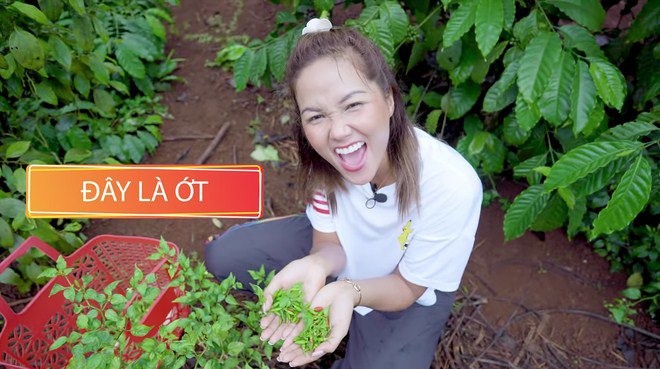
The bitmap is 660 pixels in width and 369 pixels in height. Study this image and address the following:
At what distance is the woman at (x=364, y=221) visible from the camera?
4.35 ft

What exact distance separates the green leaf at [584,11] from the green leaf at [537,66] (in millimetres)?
194

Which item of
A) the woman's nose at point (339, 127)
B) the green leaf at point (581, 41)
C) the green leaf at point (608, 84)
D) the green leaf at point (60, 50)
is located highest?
the green leaf at point (60, 50)

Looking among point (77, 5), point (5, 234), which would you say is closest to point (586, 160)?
point (77, 5)

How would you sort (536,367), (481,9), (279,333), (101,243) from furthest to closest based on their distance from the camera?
(536,367) < (101,243) < (481,9) < (279,333)

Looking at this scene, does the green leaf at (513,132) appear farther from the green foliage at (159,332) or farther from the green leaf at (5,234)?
the green leaf at (5,234)

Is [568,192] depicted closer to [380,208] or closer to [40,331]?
[380,208]

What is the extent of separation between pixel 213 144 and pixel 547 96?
1.64 m

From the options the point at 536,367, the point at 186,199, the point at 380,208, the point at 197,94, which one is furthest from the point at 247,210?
the point at 197,94

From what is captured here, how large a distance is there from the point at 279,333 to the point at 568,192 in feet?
3.48

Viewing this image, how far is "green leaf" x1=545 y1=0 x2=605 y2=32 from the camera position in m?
1.71

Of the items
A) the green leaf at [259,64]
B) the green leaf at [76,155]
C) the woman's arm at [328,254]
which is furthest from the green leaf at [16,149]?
the woman's arm at [328,254]

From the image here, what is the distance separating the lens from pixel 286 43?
6.82 ft

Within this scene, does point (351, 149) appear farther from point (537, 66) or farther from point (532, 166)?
point (532, 166)

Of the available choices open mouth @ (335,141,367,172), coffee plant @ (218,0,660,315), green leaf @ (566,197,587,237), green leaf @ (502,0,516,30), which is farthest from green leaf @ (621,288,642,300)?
open mouth @ (335,141,367,172)
